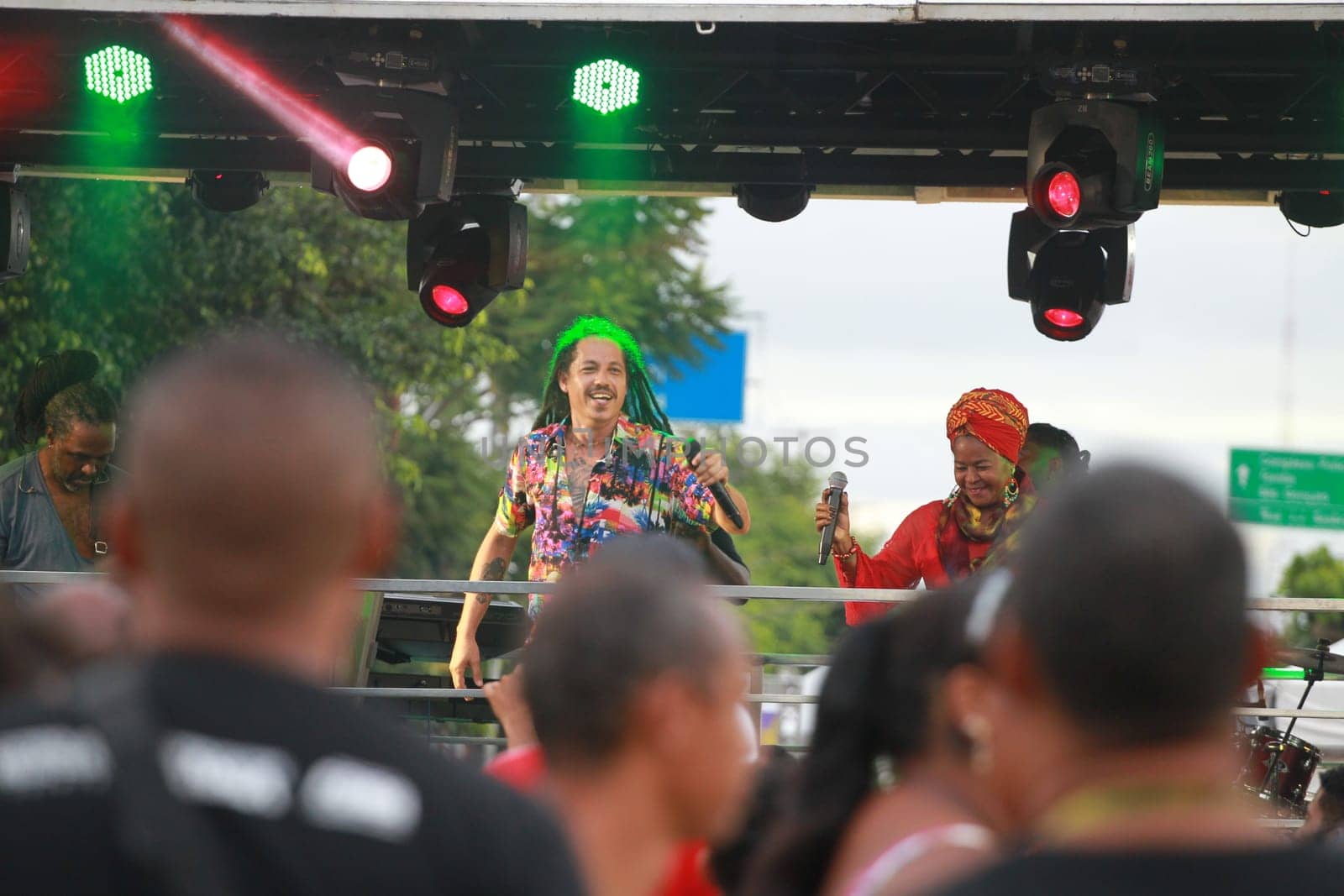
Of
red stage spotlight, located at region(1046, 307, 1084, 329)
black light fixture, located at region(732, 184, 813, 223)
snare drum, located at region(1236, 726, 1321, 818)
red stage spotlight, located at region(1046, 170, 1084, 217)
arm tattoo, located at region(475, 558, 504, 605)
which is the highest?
black light fixture, located at region(732, 184, 813, 223)

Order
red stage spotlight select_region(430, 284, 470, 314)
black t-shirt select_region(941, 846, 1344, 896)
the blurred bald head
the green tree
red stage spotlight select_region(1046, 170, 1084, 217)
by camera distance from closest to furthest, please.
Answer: black t-shirt select_region(941, 846, 1344, 896) → the blurred bald head → red stage spotlight select_region(1046, 170, 1084, 217) → red stage spotlight select_region(430, 284, 470, 314) → the green tree

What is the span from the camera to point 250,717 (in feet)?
4.67

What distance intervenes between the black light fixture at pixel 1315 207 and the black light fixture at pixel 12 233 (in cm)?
542

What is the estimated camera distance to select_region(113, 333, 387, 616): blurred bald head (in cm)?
151

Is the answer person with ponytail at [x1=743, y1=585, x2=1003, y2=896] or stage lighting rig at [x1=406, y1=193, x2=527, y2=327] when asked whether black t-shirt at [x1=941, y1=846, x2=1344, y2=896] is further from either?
stage lighting rig at [x1=406, y1=193, x2=527, y2=327]

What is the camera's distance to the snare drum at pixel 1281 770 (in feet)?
23.1

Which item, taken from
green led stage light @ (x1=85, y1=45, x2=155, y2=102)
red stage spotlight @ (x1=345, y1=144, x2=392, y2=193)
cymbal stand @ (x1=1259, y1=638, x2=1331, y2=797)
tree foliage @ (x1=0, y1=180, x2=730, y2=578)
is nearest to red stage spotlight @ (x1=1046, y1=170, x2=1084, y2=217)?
cymbal stand @ (x1=1259, y1=638, x2=1331, y2=797)

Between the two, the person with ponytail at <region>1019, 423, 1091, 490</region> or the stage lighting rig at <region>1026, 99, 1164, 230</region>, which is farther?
the person with ponytail at <region>1019, 423, 1091, 490</region>

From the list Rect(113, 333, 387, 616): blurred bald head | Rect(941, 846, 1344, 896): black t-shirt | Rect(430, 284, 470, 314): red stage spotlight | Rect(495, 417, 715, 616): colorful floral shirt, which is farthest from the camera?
Rect(430, 284, 470, 314): red stage spotlight

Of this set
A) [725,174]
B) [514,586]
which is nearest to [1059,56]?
[725,174]

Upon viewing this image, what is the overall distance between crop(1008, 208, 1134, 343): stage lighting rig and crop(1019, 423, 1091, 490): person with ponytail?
749 mm

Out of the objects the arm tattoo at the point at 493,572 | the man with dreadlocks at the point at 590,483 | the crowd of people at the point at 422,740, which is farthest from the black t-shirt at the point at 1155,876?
the arm tattoo at the point at 493,572

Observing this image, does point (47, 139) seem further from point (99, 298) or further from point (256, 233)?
point (256, 233)

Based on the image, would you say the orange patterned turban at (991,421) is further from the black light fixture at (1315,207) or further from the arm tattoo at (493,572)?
the black light fixture at (1315,207)
